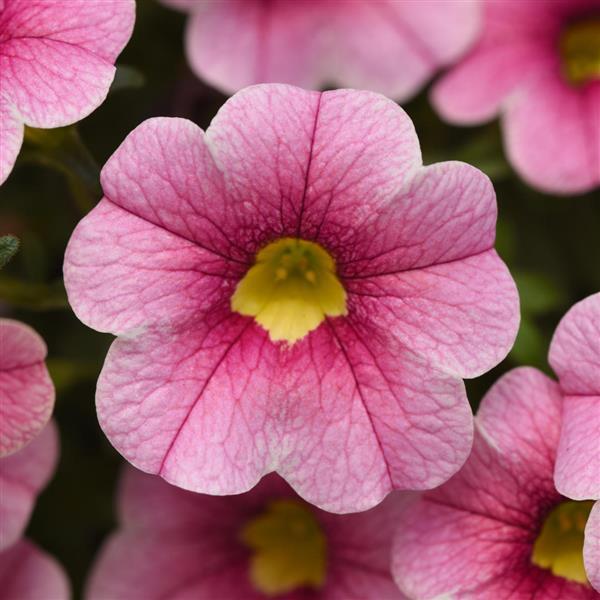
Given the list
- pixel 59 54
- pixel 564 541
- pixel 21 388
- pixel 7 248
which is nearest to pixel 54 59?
pixel 59 54

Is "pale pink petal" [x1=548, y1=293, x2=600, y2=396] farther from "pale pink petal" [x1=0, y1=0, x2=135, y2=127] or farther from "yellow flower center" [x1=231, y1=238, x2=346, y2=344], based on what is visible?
"pale pink petal" [x1=0, y1=0, x2=135, y2=127]

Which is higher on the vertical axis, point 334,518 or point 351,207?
point 351,207

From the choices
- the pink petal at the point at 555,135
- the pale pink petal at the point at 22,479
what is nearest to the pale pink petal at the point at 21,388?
the pale pink petal at the point at 22,479

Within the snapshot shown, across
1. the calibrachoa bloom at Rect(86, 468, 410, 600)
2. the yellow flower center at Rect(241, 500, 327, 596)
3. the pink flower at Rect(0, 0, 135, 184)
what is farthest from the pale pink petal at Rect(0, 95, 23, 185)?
the yellow flower center at Rect(241, 500, 327, 596)

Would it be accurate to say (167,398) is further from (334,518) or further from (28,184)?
(28,184)

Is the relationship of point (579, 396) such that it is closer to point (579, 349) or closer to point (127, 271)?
point (579, 349)

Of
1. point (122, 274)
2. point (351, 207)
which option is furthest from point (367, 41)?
point (122, 274)
